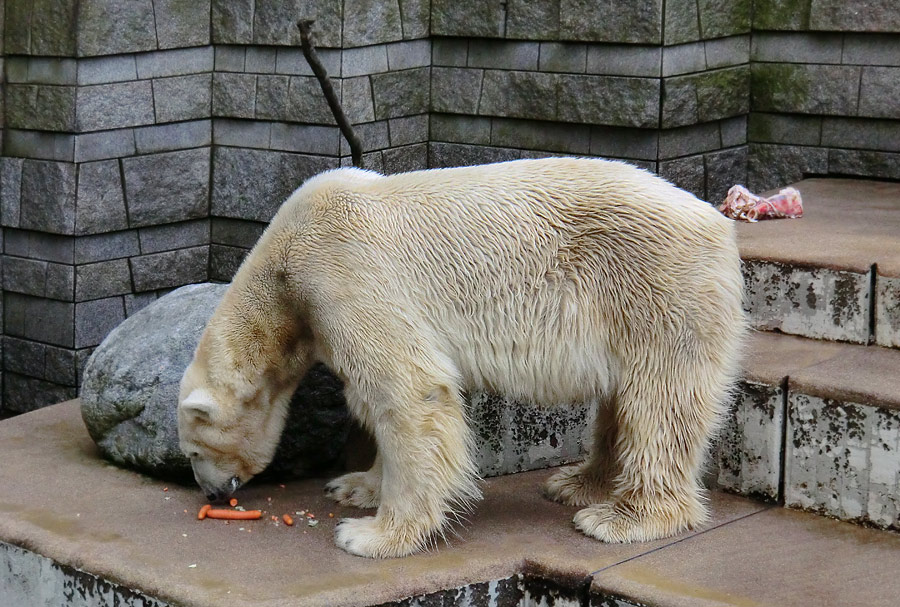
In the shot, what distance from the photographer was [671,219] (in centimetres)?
392

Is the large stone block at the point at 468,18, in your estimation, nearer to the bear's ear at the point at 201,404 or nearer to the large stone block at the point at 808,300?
the large stone block at the point at 808,300

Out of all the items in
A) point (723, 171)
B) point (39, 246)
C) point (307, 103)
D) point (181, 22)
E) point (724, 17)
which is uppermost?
point (724, 17)

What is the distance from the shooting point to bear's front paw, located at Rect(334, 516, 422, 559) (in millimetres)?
3934

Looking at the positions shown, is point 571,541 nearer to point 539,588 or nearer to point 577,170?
point 539,588

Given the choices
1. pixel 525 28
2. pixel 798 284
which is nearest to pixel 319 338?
pixel 798 284

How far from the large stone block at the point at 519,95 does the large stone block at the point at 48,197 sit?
2.14m

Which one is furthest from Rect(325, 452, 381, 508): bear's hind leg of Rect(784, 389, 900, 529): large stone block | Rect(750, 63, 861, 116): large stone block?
Rect(750, 63, 861, 116): large stone block

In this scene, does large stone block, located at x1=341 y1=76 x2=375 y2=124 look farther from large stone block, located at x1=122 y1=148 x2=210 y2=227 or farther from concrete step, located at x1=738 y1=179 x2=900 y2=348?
concrete step, located at x1=738 y1=179 x2=900 y2=348

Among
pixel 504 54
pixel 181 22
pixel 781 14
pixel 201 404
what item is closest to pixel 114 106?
pixel 181 22

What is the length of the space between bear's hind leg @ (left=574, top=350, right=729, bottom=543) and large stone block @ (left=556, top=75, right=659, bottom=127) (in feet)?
7.81

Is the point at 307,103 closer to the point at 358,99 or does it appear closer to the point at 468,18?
the point at 358,99

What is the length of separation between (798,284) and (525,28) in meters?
2.33

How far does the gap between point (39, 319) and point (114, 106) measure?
3.82ft

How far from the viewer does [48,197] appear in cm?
623
